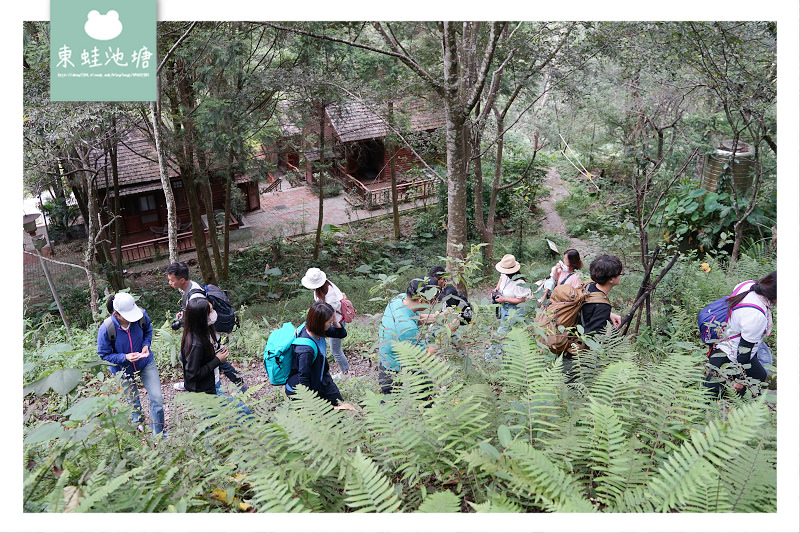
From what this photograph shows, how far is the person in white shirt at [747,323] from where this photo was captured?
158 inches

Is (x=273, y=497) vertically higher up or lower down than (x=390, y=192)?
lower down

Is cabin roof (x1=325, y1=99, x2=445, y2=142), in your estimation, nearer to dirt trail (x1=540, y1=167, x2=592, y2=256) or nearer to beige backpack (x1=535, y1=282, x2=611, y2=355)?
dirt trail (x1=540, y1=167, x2=592, y2=256)

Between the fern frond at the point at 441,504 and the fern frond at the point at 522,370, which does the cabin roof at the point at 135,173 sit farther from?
the fern frond at the point at 441,504

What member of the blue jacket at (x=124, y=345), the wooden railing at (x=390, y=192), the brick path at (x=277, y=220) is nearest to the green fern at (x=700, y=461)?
the blue jacket at (x=124, y=345)

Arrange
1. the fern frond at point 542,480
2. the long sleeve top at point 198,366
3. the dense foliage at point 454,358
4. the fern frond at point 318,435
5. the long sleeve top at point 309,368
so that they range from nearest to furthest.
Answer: the fern frond at point 542,480, the dense foliage at point 454,358, the fern frond at point 318,435, the long sleeve top at point 309,368, the long sleeve top at point 198,366

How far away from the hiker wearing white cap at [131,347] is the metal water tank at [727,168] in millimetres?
11543

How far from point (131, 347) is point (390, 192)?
1701 cm

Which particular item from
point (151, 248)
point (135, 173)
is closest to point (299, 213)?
point (151, 248)

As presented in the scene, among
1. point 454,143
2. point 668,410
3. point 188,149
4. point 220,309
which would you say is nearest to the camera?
point 668,410

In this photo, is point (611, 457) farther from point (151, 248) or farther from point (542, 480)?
point (151, 248)

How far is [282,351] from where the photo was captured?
4.40 metres

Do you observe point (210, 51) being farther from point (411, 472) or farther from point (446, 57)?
point (411, 472)

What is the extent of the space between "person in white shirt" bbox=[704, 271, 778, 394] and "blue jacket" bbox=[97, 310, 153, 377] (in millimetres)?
4861
